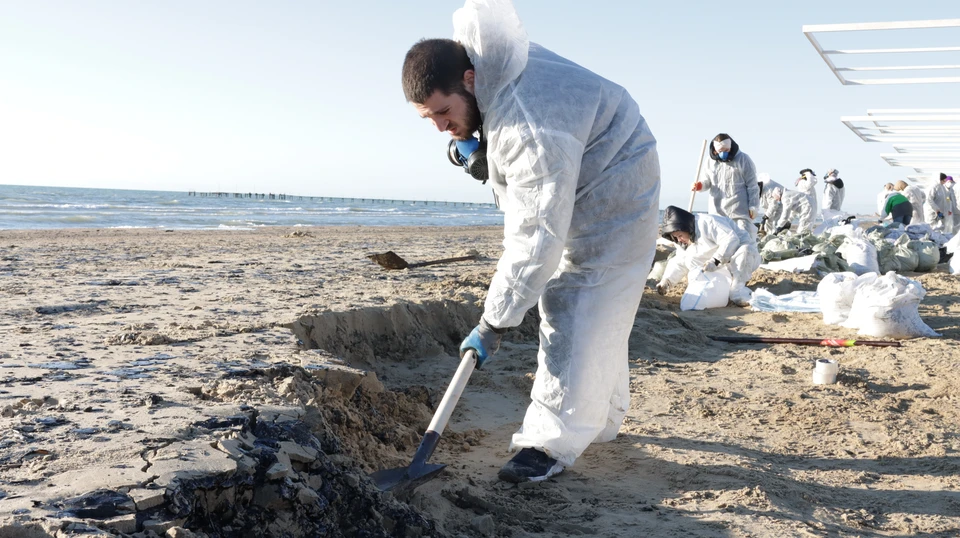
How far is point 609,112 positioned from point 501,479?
4.89ft

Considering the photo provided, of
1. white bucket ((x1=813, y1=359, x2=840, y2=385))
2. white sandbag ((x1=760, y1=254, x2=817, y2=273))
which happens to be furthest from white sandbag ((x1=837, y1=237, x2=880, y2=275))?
white bucket ((x1=813, y1=359, x2=840, y2=385))

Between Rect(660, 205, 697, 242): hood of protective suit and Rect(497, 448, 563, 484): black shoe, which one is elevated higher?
Rect(660, 205, 697, 242): hood of protective suit

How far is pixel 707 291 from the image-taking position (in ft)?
23.6

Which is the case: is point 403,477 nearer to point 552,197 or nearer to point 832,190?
point 552,197

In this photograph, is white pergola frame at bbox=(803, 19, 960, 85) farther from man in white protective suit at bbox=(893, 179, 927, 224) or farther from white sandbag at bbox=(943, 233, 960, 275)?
man in white protective suit at bbox=(893, 179, 927, 224)

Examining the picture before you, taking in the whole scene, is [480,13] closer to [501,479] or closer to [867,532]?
[501,479]

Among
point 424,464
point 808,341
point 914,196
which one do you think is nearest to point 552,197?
point 424,464

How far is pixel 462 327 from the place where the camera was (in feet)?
17.9

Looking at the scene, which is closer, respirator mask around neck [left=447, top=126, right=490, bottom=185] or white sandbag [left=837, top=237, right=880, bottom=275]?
respirator mask around neck [left=447, top=126, right=490, bottom=185]

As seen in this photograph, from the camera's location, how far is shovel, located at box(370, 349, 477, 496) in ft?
8.37

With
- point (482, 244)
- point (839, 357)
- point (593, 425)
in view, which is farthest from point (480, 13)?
point (482, 244)

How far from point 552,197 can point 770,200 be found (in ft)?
49.6

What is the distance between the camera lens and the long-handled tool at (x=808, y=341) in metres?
5.51

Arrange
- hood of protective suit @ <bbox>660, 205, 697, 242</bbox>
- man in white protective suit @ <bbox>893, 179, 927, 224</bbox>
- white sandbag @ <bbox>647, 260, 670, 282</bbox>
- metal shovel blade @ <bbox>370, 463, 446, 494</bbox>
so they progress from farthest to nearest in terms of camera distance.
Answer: man in white protective suit @ <bbox>893, 179, 927, 224</bbox> < white sandbag @ <bbox>647, 260, 670, 282</bbox> < hood of protective suit @ <bbox>660, 205, 697, 242</bbox> < metal shovel blade @ <bbox>370, 463, 446, 494</bbox>
